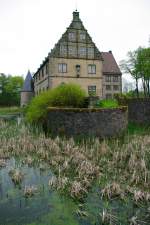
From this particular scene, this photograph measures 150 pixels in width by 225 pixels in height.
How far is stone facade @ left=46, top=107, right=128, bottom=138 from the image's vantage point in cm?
1574

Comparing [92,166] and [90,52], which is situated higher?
[90,52]

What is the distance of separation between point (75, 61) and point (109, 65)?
1358 centimetres

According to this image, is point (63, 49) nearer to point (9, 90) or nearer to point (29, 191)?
point (29, 191)

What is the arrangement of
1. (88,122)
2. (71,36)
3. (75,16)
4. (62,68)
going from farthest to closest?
(75,16) → (71,36) → (62,68) → (88,122)

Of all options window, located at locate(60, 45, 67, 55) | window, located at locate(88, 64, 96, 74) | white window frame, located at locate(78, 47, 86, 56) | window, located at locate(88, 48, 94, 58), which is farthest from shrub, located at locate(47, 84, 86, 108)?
window, located at locate(88, 48, 94, 58)

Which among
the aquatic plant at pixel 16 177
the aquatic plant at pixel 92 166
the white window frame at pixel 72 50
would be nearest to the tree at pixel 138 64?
the white window frame at pixel 72 50

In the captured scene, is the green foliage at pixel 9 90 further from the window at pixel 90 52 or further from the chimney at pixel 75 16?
the chimney at pixel 75 16

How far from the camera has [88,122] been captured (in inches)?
619

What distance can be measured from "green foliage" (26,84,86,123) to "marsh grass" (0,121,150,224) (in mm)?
5862

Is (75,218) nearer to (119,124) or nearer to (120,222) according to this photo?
(120,222)

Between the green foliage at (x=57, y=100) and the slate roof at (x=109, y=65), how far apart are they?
2722cm

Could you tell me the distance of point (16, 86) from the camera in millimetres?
81000

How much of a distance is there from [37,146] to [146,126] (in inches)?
408

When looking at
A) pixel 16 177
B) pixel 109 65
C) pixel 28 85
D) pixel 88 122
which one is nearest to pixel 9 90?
pixel 28 85
